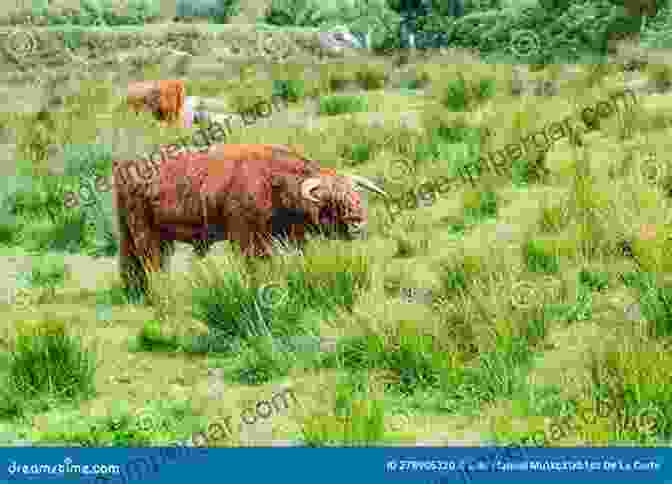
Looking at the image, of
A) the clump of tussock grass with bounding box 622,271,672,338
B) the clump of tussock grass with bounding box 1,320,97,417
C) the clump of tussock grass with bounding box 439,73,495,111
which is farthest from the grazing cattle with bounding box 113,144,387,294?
the clump of tussock grass with bounding box 439,73,495,111

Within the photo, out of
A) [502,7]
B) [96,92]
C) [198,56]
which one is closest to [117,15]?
[198,56]

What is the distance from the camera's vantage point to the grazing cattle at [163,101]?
58.5 feet

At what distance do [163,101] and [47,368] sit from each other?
1240cm

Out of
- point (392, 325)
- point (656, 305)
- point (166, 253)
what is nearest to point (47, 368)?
point (392, 325)

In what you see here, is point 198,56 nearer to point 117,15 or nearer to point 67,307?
point 117,15

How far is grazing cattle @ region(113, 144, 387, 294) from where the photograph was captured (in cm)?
709

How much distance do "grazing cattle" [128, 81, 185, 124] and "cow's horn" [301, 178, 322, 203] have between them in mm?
10795

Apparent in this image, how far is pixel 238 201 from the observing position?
7316 mm

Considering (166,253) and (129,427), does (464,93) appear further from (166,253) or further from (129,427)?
(129,427)

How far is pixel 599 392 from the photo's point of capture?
5070mm

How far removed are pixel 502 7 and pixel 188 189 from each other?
29.7 metres

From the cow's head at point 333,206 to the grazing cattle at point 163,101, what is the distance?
35.2ft

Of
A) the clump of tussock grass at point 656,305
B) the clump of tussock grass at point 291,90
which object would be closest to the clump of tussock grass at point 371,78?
the clump of tussock grass at point 291,90

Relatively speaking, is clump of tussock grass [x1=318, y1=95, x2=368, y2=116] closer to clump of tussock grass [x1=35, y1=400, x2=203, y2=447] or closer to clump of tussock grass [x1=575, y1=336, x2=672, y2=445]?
clump of tussock grass [x1=35, y1=400, x2=203, y2=447]
